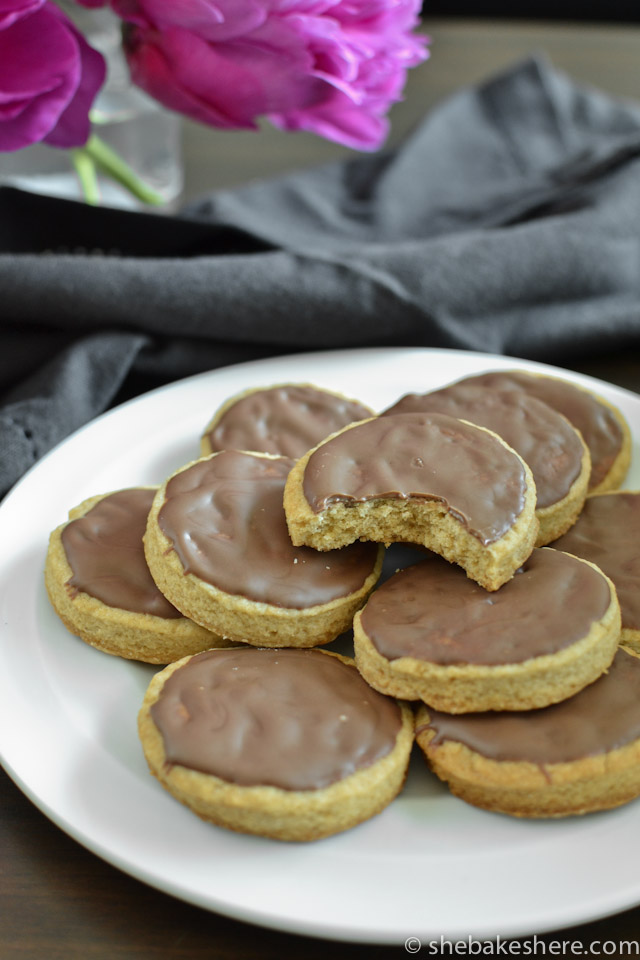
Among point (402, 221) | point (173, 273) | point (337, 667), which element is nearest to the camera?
point (337, 667)

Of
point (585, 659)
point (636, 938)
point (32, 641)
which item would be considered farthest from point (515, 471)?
point (32, 641)

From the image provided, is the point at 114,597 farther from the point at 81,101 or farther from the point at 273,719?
the point at 81,101

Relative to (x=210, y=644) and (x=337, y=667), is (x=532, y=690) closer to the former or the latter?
(x=337, y=667)

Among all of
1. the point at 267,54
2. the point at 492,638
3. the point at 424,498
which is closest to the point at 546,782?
the point at 492,638

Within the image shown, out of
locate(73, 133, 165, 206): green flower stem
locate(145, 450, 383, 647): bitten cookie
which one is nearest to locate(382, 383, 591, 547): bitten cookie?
locate(145, 450, 383, 647): bitten cookie

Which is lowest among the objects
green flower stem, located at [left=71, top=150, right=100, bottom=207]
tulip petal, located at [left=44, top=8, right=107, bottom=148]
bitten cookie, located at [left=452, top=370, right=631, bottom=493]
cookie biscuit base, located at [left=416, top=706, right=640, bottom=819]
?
bitten cookie, located at [left=452, top=370, right=631, bottom=493]

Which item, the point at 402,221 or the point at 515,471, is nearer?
the point at 515,471

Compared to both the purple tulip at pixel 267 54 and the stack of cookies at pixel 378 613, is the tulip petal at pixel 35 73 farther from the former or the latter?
the stack of cookies at pixel 378 613

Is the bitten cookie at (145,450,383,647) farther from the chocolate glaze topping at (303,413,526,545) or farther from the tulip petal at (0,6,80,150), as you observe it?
the tulip petal at (0,6,80,150)
